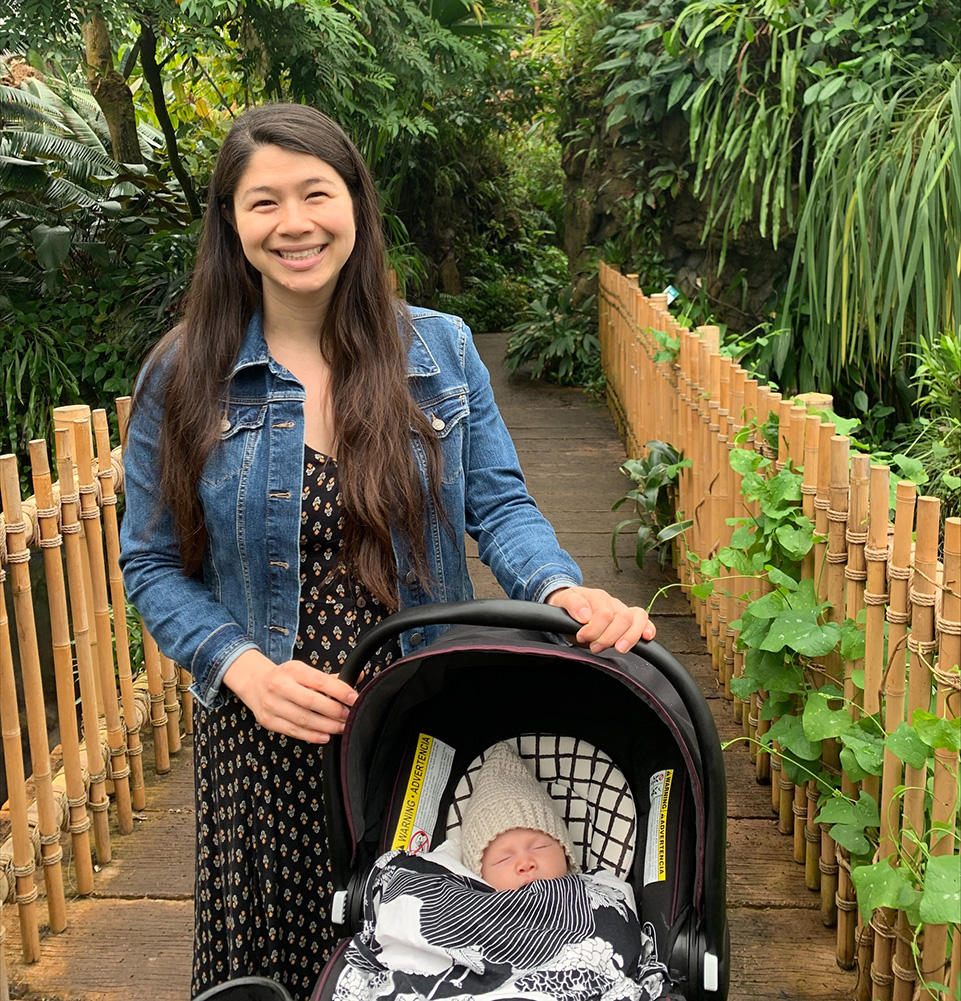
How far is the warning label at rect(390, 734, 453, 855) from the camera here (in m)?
1.79

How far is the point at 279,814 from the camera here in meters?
1.91

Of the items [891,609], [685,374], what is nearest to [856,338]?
[685,374]

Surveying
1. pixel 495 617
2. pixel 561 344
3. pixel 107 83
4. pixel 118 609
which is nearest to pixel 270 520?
pixel 495 617

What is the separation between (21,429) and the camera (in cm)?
686

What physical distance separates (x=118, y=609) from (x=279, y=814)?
1434 millimetres

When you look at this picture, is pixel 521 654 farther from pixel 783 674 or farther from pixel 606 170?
pixel 606 170

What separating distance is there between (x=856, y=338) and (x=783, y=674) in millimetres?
3804

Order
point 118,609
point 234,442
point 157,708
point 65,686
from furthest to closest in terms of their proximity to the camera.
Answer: point 157,708
point 118,609
point 65,686
point 234,442

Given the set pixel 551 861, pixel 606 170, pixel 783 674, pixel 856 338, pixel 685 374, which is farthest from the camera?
pixel 606 170

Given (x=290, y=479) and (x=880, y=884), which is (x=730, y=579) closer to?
(x=880, y=884)

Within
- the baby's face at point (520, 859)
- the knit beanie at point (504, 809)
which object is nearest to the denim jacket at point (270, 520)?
the knit beanie at point (504, 809)

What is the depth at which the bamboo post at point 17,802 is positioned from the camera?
2.45m

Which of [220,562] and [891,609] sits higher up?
[220,562]

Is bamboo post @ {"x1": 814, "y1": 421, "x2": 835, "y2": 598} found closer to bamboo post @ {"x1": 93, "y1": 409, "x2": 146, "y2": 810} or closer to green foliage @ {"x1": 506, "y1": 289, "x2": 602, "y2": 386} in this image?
bamboo post @ {"x1": 93, "y1": 409, "x2": 146, "y2": 810}
